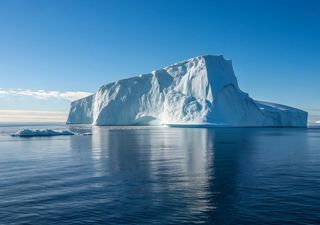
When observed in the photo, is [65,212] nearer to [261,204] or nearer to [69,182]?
[69,182]

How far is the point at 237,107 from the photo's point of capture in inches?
3688

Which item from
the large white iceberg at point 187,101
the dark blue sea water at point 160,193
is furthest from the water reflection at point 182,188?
the large white iceberg at point 187,101

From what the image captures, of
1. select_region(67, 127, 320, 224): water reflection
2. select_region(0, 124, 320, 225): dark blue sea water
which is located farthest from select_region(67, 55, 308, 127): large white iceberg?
select_region(0, 124, 320, 225): dark blue sea water

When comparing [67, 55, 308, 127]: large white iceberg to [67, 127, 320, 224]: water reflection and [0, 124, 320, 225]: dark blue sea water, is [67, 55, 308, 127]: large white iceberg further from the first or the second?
[0, 124, 320, 225]: dark blue sea water

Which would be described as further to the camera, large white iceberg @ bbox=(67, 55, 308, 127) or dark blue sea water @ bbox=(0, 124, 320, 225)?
large white iceberg @ bbox=(67, 55, 308, 127)

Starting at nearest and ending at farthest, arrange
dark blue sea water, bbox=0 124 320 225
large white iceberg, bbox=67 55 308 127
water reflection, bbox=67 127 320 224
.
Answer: dark blue sea water, bbox=0 124 320 225 < water reflection, bbox=67 127 320 224 < large white iceberg, bbox=67 55 308 127

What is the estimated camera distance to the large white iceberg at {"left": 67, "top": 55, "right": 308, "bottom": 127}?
92062 mm

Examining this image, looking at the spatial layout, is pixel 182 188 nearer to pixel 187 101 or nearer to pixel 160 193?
pixel 160 193

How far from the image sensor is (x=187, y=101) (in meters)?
95.2

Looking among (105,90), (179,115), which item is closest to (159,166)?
(179,115)

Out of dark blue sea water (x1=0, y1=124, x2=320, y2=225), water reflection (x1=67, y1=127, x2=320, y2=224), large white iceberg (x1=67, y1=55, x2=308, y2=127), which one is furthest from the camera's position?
large white iceberg (x1=67, y1=55, x2=308, y2=127)

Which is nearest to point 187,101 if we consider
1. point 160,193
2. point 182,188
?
point 182,188

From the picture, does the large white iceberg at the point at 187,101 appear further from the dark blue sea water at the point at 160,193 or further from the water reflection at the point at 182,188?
the dark blue sea water at the point at 160,193

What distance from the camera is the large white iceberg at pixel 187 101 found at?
92062 mm
